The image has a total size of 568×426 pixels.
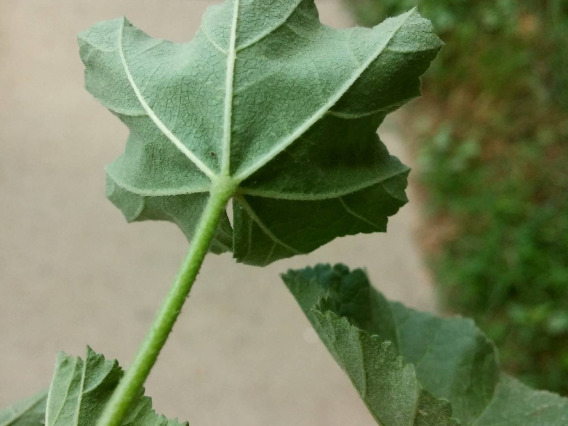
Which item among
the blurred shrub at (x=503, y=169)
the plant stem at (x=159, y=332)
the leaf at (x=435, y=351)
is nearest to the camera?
the plant stem at (x=159, y=332)

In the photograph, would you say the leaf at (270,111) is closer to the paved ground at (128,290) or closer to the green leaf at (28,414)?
the green leaf at (28,414)

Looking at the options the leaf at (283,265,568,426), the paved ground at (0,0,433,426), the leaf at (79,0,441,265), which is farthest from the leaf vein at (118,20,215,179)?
the paved ground at (0,0,433,426)

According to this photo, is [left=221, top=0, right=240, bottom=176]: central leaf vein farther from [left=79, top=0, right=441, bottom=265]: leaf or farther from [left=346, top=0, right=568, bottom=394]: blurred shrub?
[left=346, top=0, right=568, bottom=394]: blurred shrub

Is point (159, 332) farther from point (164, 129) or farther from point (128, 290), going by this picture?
point (128, 290)

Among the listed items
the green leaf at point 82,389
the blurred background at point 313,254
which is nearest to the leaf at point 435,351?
the green leaf at point 82,389

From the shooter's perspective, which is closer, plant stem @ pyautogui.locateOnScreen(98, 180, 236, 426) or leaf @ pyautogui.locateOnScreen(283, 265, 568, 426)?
plant stem @ pyautogui.locateOnScreen(98, 180, 236, 426)

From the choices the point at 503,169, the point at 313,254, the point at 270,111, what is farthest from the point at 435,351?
the point at 503,169
